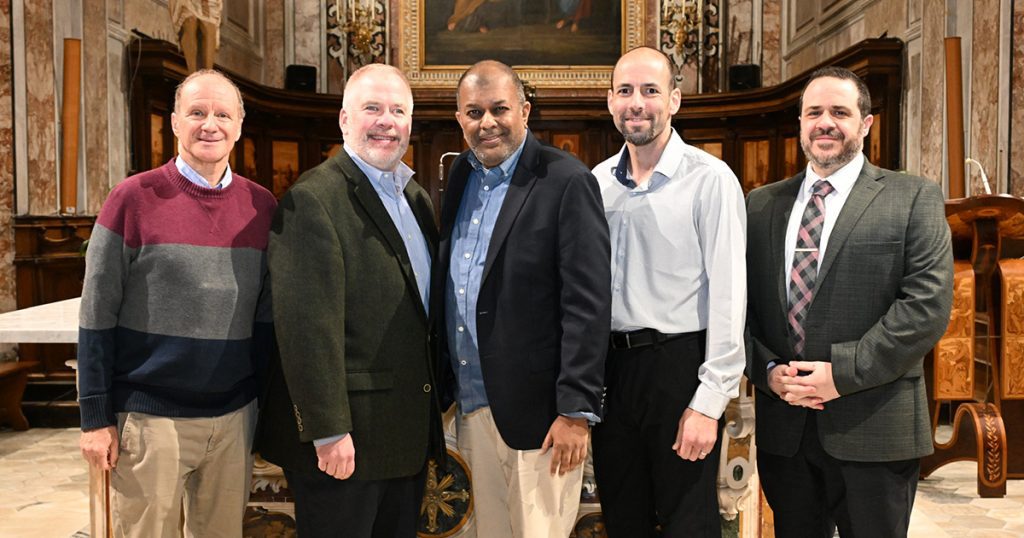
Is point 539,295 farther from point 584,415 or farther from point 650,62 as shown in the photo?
point 650,62

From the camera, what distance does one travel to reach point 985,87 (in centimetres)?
625

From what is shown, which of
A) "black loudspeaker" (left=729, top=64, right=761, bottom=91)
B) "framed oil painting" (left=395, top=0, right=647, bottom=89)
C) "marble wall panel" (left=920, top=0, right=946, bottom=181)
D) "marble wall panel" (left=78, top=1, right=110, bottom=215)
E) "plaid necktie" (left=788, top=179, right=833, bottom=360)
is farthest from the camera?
"framed oil painting" (left=395, top=0, right=647, bottom=89)

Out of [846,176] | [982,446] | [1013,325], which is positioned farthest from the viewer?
[1013,325]

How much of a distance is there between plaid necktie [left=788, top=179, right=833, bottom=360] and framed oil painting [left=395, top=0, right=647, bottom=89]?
8.57 meters

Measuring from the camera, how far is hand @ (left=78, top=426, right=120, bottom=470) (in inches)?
84.5

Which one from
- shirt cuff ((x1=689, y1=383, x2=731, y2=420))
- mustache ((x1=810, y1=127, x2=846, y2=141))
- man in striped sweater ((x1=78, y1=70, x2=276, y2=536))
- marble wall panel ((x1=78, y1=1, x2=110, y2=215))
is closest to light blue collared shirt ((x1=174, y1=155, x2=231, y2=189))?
man in striped sweater ((x1=78, y1=70, x2=276, y2=536))

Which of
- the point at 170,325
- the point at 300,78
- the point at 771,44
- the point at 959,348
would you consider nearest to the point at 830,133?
the point at 170,325

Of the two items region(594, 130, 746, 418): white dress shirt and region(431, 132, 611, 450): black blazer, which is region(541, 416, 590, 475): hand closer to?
region(431, 132, 611, 450): black blazer

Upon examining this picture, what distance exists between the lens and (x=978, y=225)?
4.33 meters

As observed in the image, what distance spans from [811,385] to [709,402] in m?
0.31

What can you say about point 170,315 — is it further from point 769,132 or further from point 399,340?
point 769,132

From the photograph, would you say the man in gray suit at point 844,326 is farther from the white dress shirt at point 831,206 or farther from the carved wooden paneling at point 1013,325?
the carved wooden paneling at point 1013,325

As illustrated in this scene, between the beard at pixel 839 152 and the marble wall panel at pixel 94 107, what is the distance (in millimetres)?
5939

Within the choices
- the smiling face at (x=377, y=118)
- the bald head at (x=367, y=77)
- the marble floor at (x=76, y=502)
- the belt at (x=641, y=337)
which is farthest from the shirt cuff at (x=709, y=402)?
the marble floor at (x=76, y=502)
